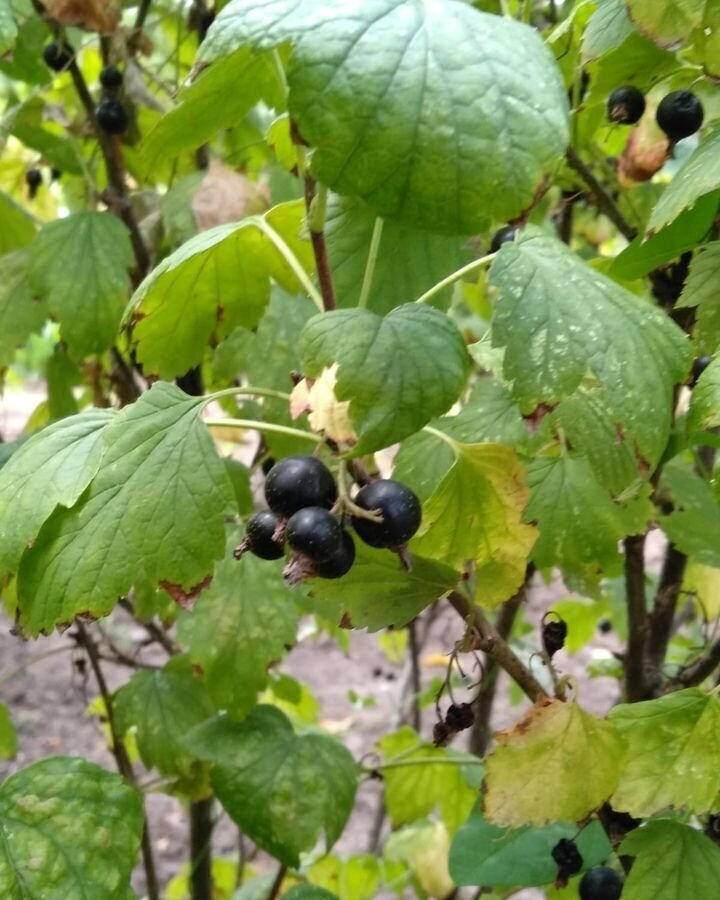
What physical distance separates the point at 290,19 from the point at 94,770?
0.80 meters

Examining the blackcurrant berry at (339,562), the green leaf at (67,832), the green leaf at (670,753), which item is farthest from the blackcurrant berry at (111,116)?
the green leaf at (670,753)

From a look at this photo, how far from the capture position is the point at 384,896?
259cm

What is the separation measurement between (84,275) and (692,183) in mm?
908

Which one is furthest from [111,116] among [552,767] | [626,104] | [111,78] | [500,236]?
[552,767]

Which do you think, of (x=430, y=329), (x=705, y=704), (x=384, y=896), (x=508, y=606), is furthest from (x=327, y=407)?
(x=384, y=896)

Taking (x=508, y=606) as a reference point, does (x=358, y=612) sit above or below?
above

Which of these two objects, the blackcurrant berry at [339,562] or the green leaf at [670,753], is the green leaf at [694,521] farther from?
the blackcurrant berry at [339,562]

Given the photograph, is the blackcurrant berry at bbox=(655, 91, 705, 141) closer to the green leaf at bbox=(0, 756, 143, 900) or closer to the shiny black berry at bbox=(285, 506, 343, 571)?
the shiny black berry at bbox=(285, 506, 343, 571)

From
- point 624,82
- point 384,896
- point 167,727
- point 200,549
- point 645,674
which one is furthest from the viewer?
point 384,896

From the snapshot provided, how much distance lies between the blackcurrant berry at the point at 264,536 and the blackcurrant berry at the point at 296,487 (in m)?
0.03

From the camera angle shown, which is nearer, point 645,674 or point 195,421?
point 195,421

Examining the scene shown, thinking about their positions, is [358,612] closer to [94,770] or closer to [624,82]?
[94,770]

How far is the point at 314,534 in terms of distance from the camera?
2.04 feet

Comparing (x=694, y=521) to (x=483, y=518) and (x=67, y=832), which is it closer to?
(x=483, y=518)
